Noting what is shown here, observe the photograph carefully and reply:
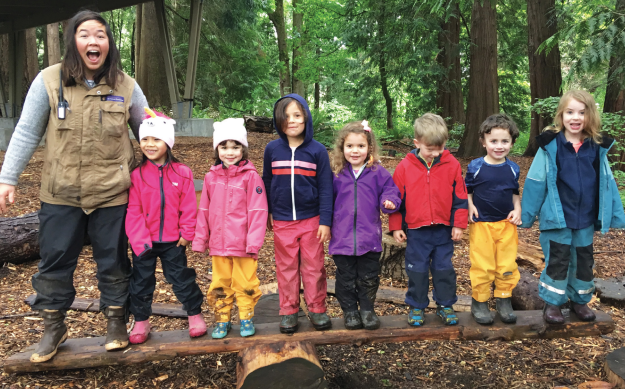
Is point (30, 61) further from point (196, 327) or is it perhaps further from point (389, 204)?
point (389, 204)

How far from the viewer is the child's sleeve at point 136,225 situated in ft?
9.84

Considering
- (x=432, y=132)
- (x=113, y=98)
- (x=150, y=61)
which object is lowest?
(x=432, y=132)

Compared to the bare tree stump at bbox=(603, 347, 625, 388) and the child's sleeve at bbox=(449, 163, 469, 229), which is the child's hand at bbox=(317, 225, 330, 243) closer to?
the child's sleeve at bbox=(449, 163, 469, 229)

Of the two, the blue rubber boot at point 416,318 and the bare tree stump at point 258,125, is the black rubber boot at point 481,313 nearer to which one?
the blue rubber boot at point 416,318

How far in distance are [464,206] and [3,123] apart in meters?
12.6

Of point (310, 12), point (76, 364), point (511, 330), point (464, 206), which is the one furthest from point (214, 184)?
point (310, 12)

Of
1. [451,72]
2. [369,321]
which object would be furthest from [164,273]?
[451,72]

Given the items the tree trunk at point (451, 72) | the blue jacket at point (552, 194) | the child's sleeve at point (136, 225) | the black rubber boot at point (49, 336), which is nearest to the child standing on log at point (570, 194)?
the blue jacket at point (552, 194)

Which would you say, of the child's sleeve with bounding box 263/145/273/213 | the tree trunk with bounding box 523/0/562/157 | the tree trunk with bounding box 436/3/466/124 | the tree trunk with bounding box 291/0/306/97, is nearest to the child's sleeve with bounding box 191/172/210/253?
the child's sleeve with bounding box 263/145/273/213

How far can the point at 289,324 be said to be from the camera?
3244mm

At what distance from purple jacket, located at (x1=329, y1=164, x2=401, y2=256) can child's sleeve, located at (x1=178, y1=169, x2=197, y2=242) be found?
40.5 inches

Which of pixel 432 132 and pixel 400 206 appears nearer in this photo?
pixel 432 132

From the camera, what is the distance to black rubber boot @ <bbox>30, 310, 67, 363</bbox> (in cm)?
307

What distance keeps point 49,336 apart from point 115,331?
464mm
